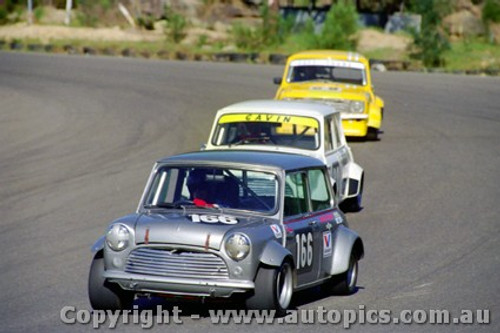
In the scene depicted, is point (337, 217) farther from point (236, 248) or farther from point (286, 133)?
point (286, 133)

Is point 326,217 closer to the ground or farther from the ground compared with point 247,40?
farther from the ground

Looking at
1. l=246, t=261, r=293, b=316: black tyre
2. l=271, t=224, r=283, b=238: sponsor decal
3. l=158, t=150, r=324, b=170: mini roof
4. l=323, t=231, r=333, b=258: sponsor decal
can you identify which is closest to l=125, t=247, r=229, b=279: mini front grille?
l=246, t=261, r=293, b=316: black tyre

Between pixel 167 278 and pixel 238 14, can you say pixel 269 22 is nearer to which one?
pixel 238 14

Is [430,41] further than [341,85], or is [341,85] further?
[430,41]

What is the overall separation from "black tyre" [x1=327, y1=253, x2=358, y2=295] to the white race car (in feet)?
12.9

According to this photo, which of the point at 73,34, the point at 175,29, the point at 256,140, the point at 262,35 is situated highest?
the point at 256,140

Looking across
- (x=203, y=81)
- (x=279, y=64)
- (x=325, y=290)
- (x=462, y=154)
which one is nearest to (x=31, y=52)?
(x=279, y=64)

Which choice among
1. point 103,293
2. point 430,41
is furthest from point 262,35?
point 103,293

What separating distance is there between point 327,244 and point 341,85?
452 inches

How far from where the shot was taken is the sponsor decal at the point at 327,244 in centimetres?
850

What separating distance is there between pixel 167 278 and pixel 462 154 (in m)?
12.8

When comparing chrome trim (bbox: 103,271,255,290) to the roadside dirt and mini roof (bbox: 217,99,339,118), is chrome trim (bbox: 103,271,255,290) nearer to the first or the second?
mini roof (bbox: 217,99,339,118)

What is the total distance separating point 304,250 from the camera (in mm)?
8148

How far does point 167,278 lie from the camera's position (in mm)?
7320
